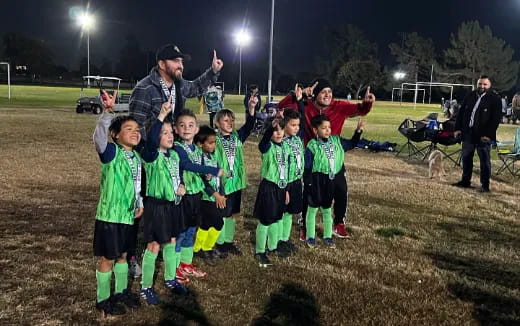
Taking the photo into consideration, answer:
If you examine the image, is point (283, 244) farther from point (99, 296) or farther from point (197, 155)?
point (99, 296)

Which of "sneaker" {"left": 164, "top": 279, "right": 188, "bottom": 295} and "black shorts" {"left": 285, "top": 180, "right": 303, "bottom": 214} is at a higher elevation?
"black shorts" {"left": 285, "top": 180, "right": 303, "bottom": 214}

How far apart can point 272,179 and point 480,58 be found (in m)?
94.3

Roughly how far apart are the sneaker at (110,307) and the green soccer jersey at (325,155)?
266cm

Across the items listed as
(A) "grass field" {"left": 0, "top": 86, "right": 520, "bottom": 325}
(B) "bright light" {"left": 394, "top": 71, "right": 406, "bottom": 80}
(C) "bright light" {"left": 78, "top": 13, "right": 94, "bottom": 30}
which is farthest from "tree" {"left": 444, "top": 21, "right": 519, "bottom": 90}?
(A) "grass field" {"left": 0, "top": 86, "right": 520, "bottom": 325}

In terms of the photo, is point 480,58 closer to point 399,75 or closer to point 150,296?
point 399,75

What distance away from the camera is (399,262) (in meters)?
5.18

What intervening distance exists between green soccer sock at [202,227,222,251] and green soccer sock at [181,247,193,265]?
387mm

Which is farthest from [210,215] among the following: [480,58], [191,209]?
[480,58]

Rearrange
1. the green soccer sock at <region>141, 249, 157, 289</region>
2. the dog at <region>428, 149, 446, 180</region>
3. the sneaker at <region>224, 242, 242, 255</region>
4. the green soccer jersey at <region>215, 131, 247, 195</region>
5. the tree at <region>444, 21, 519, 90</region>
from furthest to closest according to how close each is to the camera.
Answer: the tree at <region>444, 21, 519, 90</region>, the dog at <region>428, 149, 446, 180</region>, the sneaker at <region>224, 242, 242, 255</region>, the green soccer jersey at <region>215, 131, 247, 195</region>, the green soccer sock at <region>141, 249, 157, 289</region>

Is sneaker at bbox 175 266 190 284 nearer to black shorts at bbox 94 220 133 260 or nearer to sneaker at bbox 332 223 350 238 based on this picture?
black shorts at bbox 94 220 133 260

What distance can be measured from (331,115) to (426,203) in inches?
132

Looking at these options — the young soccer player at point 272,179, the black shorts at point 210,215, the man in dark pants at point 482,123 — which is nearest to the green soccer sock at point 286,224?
the young soccer player at point 272,179

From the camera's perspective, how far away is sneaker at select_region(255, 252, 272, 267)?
4.97 m

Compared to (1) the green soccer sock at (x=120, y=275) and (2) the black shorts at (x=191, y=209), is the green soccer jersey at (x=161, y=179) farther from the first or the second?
(1) the green soccer sock at (x=120, y=275)
